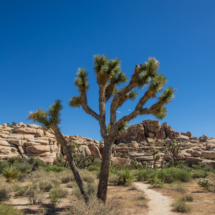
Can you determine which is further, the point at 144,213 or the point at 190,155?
the point at 190,155

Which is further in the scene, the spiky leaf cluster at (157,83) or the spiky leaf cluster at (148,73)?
the spiky leaf cluster at (148,73)

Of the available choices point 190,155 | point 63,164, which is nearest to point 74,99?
point 63,164

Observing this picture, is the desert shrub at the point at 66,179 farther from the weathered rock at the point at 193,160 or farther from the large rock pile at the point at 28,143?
the weathered rock at the point at 193,160

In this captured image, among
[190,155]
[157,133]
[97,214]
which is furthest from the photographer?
[157,133]

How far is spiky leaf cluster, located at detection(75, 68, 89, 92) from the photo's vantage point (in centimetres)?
862

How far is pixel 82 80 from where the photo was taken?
870cm

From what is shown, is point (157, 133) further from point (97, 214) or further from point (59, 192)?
point (97, 214)

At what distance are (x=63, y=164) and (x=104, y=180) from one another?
22.9m

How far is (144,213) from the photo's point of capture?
700 centimetres

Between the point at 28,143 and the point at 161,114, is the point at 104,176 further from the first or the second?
the point at 28,143

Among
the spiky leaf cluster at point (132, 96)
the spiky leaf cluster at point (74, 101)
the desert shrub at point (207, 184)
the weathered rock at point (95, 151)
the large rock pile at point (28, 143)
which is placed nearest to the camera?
the spiky leaf cluster at point (74, 101)

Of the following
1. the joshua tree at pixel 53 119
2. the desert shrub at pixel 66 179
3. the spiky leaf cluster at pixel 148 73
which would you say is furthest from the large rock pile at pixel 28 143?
the spiky leaf cluster at pixel 148 73

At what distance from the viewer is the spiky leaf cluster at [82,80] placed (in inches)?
339

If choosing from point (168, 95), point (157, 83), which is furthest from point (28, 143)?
point (168, 95)
